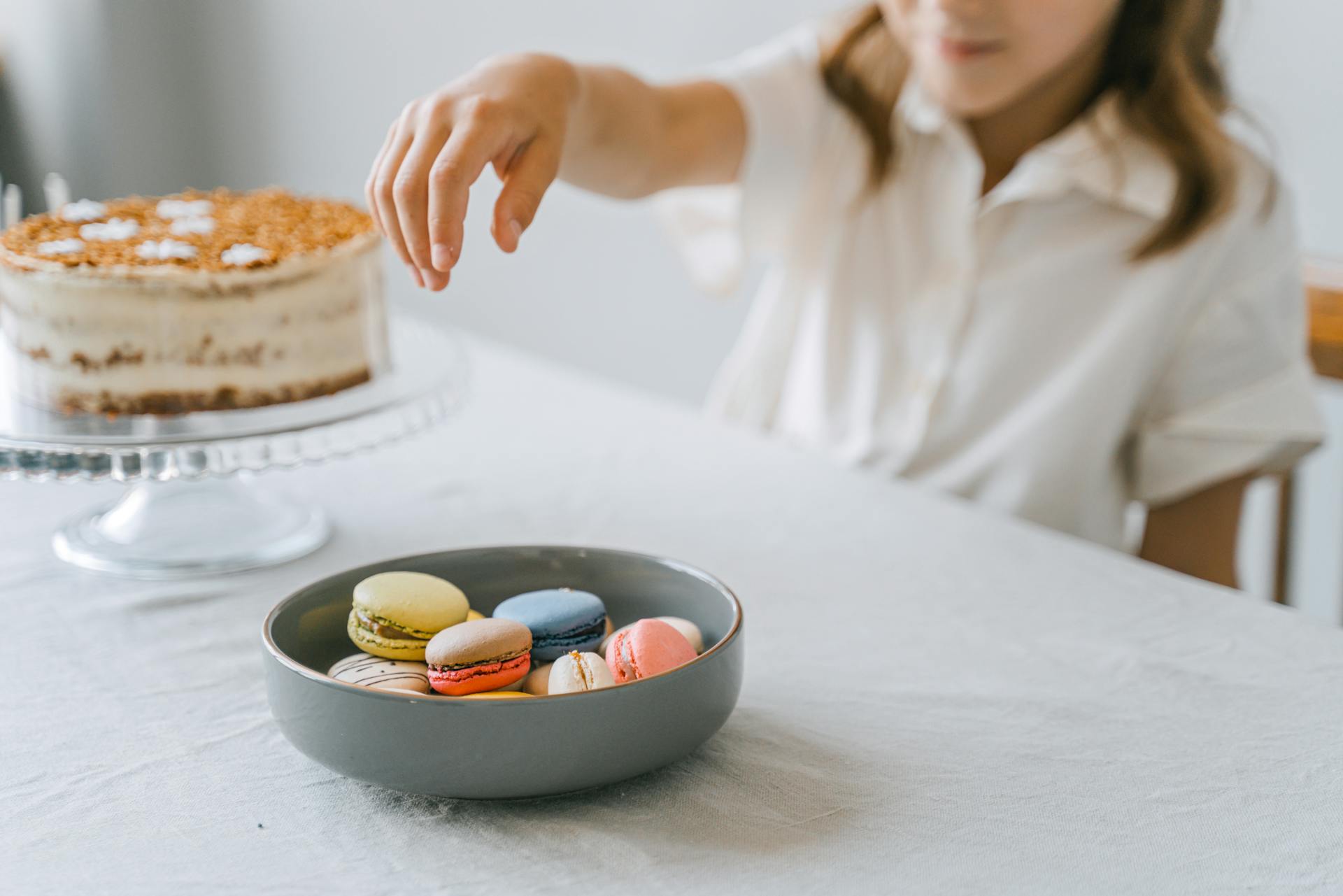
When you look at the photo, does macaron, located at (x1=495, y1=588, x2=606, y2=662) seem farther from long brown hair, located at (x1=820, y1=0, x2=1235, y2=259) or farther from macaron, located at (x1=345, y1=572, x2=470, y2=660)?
long brown hair, located at (x1=820, y1=0, x2=1235, y2=259)

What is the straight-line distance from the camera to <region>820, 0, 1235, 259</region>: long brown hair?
3.66ft

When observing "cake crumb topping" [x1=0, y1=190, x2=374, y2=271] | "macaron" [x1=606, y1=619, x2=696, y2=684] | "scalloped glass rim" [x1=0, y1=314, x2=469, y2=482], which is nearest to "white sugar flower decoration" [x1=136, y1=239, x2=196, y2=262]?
"cake crumb topping" [x1=0, y1=190, x2=374, y2=271]

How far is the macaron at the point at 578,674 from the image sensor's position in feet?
1.66

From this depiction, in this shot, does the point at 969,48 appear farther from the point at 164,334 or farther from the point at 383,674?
the point at 383,674

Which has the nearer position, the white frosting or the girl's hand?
the girl's hand

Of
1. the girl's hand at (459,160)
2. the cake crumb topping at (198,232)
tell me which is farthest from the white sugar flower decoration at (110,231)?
the girl's hand at (459,160)

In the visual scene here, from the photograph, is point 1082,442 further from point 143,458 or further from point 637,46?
point 637,46

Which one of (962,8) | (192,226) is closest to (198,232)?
(192,226)

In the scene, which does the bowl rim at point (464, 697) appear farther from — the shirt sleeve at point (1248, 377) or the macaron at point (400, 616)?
the shirt sleeve at point (1248, 377)

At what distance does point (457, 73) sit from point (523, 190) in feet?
6.36

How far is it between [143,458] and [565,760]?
40cm

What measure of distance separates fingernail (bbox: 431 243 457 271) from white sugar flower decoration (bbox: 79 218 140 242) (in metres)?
0.38

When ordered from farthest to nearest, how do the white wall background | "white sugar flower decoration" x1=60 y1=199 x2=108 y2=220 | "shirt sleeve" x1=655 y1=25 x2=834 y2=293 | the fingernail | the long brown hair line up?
the white wall background → "shirt sleeve" x1=655 y1=25 x2=834 y2=293 → the long brown hair → "white sugar flower decoration" x1=60 y1=199 x2=108 y2=220 → the fingernail

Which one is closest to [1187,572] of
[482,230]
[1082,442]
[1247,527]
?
[1082,442]
